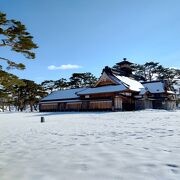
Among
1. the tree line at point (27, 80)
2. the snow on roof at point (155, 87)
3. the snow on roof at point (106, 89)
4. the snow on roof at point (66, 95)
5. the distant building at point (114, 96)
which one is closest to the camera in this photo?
the tree line at point (27, 80)

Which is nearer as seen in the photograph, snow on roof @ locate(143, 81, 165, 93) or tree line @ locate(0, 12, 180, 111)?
tree line @ locate(0, 12, 180, 111)

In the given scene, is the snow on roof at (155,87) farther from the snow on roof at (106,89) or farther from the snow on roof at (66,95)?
the snow on roof at (66,95)

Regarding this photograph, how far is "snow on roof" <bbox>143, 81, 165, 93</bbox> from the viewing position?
47.1m

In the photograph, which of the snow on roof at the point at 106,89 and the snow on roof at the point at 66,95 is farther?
the snow on roof at the point at 66,95

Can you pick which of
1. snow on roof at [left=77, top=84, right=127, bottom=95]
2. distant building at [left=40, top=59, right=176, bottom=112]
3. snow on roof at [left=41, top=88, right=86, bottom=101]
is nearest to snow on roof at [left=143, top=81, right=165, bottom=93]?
distant building at [left=40, top=59, right=176, bottom=112]

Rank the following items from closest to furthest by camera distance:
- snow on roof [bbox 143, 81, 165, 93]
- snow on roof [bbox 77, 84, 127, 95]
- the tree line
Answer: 1. the tree line
2. snow on roof [bbox 77, 84, 127, 95]
3. snow on roof [bbox 143, 81, 165, 93]

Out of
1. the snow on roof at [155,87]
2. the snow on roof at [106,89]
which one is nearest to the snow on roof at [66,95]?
the snow on roof at [106,89]

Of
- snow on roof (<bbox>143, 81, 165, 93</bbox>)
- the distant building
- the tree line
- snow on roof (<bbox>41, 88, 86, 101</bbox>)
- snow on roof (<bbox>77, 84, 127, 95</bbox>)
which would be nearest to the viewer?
the tree line

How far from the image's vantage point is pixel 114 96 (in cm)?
3866

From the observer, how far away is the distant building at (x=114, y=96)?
39406 millimetres

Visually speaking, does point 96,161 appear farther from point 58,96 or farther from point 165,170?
point 58,96

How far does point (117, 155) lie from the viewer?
17.9 ft

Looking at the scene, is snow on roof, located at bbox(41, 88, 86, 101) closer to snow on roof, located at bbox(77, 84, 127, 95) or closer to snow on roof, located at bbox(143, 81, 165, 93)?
snow on roof, located at bbox(77, 84, 127, 95)

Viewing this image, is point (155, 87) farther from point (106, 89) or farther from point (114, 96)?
point (114, 96)
